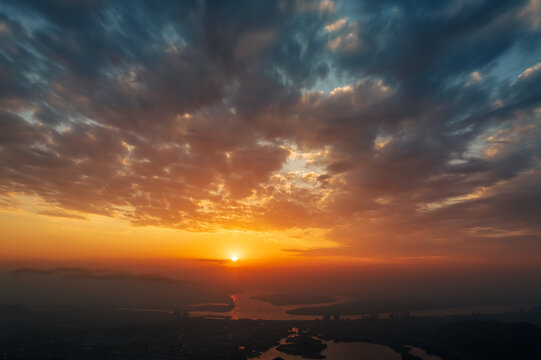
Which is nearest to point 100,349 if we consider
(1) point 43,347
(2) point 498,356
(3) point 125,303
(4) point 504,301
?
(1) point 43,347

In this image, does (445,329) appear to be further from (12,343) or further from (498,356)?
(12,343)

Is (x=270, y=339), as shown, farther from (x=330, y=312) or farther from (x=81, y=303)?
(x=81, y=303)

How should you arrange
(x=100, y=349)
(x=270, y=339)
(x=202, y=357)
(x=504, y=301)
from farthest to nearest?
(x=504, y=301) < (x=270, y=339) < (x=100, y=349) < (x=202, y=357)

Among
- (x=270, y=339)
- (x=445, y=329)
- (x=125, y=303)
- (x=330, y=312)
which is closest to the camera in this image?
(x=270, y=339)

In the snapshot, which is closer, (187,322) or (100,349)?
(100,349)

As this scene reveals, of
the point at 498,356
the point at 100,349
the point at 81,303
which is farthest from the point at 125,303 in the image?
the point at 498,356

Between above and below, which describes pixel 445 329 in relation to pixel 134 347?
above
